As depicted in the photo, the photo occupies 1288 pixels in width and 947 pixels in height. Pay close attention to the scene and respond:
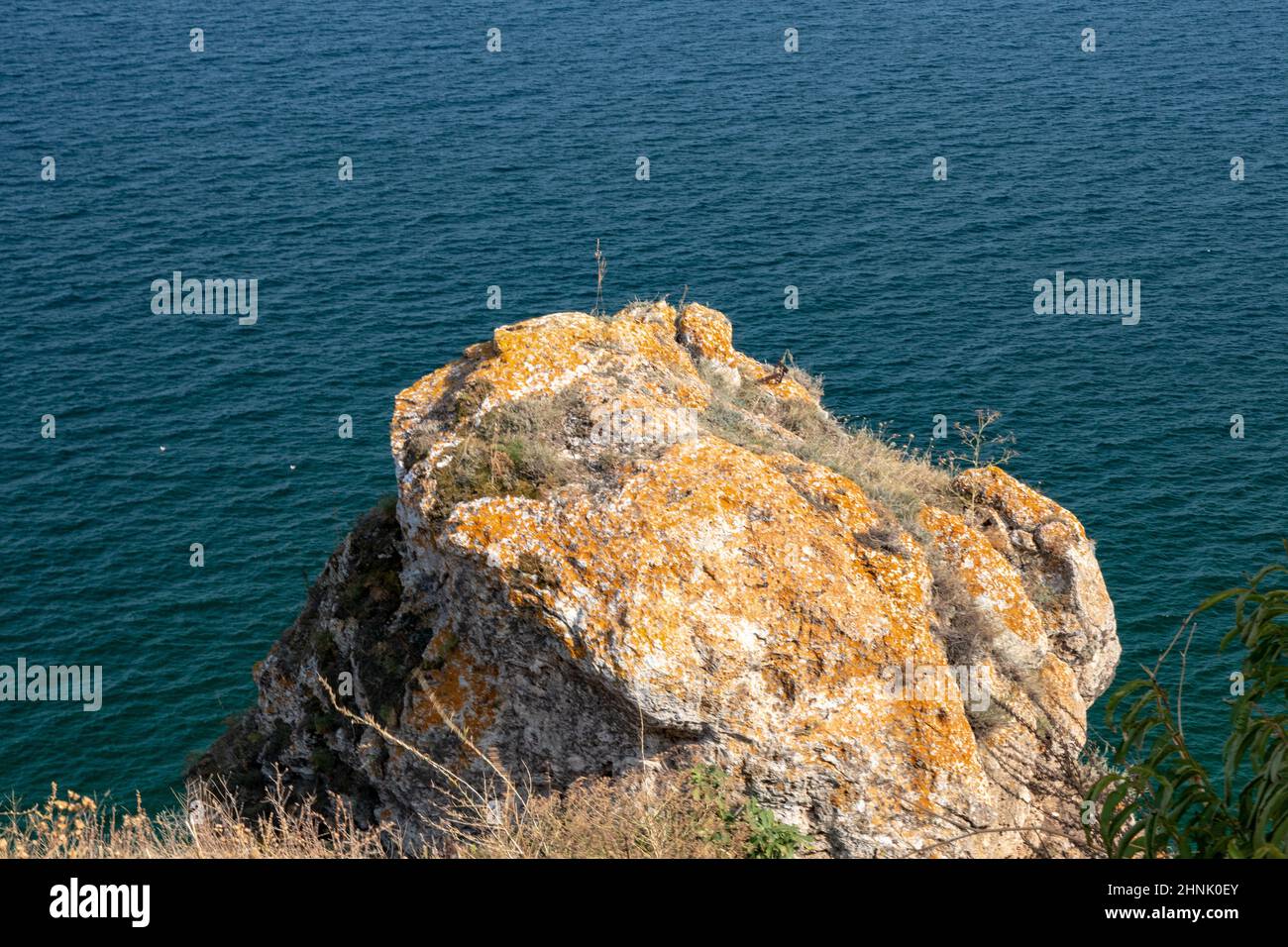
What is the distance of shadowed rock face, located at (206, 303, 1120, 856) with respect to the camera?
40.5 feet

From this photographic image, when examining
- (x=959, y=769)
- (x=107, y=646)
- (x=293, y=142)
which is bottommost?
(x=107, y=646)

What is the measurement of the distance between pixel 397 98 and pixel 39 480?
146 ft

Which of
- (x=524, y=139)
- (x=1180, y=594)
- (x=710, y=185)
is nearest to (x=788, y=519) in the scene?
(x=1180, y=594)

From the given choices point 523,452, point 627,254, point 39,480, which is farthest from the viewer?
point 627,254

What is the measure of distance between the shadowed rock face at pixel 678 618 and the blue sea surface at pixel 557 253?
19683mm

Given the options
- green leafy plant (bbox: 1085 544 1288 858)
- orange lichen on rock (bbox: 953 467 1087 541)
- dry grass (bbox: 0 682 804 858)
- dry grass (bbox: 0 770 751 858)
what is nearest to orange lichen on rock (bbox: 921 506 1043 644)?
orange lichen on rock (bbox: 953 467 1087 541)

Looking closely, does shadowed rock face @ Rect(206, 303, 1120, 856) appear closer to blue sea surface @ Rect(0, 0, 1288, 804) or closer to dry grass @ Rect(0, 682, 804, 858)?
dry grass @ Rect(0, 682, 804, 858)

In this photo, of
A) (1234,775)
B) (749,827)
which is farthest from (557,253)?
(1234,775)

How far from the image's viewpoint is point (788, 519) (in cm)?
1323

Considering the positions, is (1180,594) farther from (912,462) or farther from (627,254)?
(627,254)

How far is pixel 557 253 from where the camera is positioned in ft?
202

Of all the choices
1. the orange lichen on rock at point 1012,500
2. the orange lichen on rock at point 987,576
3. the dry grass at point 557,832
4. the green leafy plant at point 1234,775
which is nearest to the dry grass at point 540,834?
the dry grass at point 557,832

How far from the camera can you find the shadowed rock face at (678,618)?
40.5 feet

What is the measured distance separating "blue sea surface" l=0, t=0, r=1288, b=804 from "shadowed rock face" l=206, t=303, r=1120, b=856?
1968 centimetres
